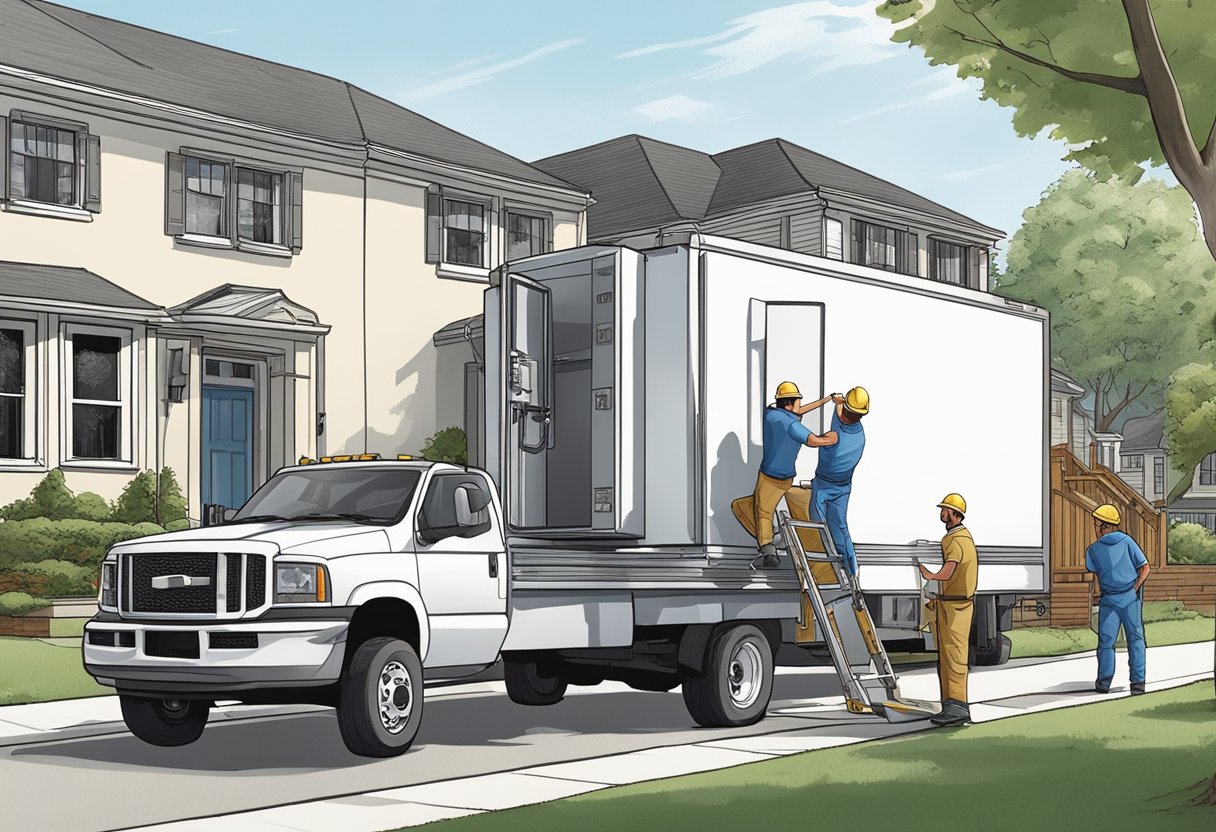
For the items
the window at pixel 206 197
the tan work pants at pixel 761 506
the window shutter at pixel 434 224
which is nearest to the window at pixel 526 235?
the window shutter at pixel 434 224

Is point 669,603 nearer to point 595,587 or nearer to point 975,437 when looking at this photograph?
point 595,587

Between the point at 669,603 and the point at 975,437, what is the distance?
474cm

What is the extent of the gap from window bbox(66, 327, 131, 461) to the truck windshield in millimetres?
10819

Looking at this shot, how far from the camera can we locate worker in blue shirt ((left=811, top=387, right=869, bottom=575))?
519 inches

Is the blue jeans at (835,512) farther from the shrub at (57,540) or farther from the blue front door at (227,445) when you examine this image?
the blue front door at (227,445)

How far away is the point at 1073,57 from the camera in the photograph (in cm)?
1261

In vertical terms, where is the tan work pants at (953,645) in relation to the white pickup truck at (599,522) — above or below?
below

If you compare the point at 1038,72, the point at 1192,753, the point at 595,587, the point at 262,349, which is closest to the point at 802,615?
the point at 595,587

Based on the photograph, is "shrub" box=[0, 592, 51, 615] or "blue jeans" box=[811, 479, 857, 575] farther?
"shrub" box=[0, 592, 51, 615]

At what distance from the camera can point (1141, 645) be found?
1555 cm

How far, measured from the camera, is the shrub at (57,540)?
62.9 feet

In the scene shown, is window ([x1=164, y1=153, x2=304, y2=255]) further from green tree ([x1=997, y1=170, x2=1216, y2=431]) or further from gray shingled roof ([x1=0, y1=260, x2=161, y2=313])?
green tree ([x1=997, y1=170, x2=1216, y2=431])

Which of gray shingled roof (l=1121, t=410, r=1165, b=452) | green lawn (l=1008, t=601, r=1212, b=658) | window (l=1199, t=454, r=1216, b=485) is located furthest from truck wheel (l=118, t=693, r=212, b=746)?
gray shingled roof (l=1121, t=410, r=1165, b=452)

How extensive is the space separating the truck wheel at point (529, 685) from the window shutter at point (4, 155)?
12.2 meters
